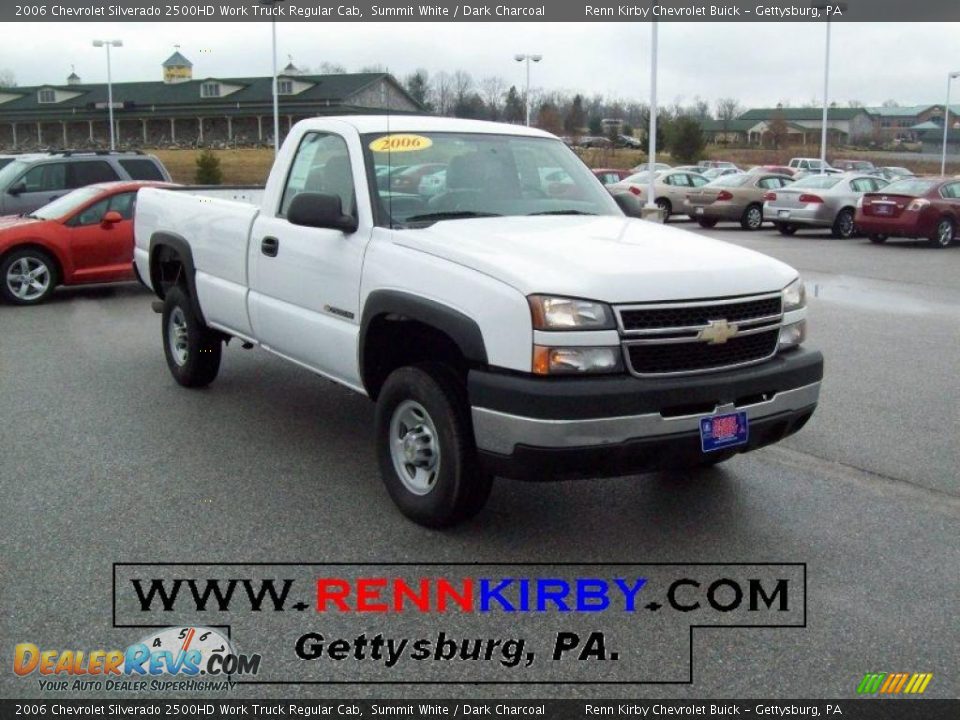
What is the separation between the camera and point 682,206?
2902cm

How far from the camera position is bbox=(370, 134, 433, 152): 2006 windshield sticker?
231 inches

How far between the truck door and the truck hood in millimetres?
491

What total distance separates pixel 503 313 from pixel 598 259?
0.58 m

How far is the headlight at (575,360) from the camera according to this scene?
441 cm

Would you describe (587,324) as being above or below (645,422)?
above

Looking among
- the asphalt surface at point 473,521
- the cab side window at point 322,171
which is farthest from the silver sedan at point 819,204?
the cab side window at point 322,171

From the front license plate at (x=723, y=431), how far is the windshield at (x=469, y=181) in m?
1.80

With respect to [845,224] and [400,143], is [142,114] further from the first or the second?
[400,143]

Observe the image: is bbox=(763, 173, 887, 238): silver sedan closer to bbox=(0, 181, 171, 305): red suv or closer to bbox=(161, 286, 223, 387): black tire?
bbox=(0, 181, 171, 305): red suv

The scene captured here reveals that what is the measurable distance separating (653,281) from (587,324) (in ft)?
1.28

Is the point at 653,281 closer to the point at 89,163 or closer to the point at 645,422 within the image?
the point at 645,422

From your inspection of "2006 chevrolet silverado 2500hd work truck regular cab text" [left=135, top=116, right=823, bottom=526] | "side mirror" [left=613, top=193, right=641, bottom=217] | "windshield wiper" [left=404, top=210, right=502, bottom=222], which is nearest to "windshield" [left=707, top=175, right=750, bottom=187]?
"side mirror" [left=613, top=193, right=641, bottom=217]

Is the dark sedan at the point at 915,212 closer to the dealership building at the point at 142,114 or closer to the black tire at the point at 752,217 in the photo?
the black tire at the point at 752,217

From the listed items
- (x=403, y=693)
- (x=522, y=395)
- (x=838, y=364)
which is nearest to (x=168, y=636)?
(x=403, y=693)
